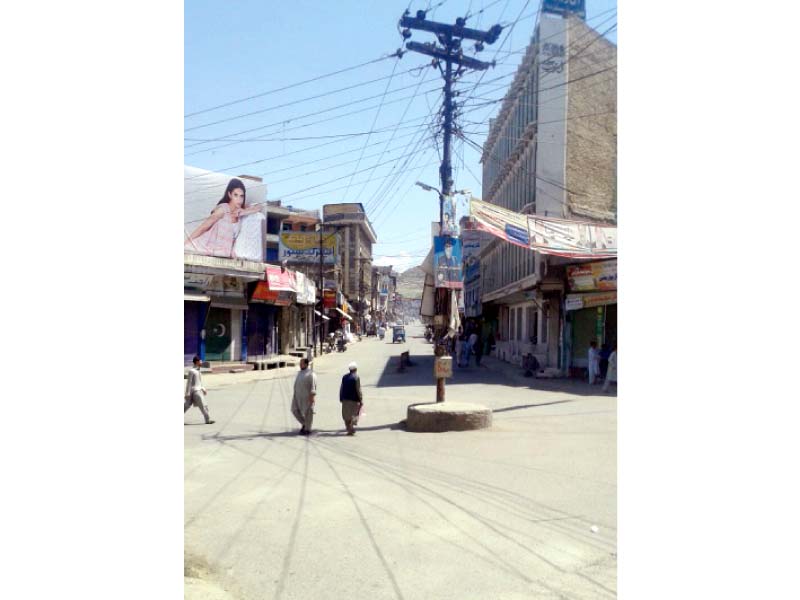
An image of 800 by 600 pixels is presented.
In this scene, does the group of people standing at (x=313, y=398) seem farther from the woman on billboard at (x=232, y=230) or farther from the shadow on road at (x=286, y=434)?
the woman on billboard at (x=232, y=230)

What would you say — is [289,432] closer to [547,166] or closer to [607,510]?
[607,510]

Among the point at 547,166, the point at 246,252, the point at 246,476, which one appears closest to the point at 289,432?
the point at 246,476

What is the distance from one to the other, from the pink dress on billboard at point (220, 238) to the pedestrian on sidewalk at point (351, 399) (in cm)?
1703

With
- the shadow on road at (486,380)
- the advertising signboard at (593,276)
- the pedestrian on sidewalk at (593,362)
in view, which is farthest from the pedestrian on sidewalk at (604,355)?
the advertising signboard at (593,276)

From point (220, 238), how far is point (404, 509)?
74.5 ft

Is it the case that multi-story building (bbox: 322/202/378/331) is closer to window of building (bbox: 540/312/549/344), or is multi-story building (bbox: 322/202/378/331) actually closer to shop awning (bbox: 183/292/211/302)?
shop awning (bbox: 183/292/211/302)

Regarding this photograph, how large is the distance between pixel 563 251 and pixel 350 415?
28.6ft

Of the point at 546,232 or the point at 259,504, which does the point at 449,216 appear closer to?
the point at 546,232

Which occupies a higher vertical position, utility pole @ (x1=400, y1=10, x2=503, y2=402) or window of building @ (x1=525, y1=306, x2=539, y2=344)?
utility pole @ (x1=400, y1=10, x2=503, y2=402)

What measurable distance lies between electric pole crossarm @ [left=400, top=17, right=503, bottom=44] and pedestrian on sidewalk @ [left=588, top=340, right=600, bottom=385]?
9506 mm

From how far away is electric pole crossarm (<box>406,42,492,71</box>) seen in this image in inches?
→ 565

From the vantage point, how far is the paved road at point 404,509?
15.4ft

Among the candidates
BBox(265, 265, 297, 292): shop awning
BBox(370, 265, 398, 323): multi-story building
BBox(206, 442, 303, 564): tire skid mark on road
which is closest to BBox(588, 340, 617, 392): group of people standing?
BBox(206, 442, 303, 564): tire skid mark on road
